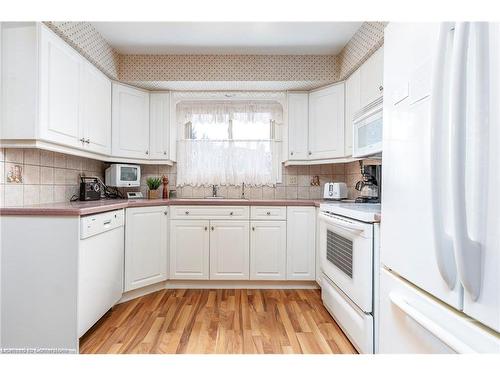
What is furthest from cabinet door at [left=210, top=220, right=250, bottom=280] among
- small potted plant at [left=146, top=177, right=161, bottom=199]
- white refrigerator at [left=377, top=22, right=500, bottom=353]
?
white refrigerator at [left=377, top=22, right=500, bottom=353]

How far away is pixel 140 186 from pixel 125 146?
1.99 feet

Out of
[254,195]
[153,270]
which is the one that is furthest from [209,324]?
[254,195]

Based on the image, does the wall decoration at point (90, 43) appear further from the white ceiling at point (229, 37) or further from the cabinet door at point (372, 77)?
the cabinet door at point (372, 77)

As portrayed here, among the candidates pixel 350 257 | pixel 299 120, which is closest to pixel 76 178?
pixel 299 120

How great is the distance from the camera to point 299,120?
3.12 meters

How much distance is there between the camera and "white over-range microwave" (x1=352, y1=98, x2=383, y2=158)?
1832 millimetres

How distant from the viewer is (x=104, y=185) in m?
2.90

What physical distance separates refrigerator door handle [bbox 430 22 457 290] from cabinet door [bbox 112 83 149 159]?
9.31ft

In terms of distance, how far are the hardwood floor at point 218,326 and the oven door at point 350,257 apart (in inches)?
14.7

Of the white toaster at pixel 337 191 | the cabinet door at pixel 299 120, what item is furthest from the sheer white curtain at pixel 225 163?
the white toaster at pixel 337 191

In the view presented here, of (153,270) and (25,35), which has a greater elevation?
(25,35)

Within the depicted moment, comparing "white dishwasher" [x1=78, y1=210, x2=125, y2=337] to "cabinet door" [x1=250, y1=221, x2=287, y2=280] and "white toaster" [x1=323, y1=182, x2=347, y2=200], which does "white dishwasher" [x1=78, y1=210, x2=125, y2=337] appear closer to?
"cabinet door" [x1=250, y1=221, x2=287, y2=280]
